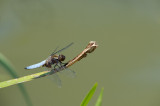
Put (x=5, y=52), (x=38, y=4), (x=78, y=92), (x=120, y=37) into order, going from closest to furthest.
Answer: (x=78, y=92) < (x=5, y=52) < (x=120, y=37) < (x=38, y=4)

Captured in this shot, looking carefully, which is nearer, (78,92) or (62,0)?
(78,92)

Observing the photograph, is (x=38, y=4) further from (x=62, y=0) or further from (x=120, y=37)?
(x=120, y=37)

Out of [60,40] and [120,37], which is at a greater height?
[60,40]

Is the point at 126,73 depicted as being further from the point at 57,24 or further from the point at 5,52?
the point at 5,52

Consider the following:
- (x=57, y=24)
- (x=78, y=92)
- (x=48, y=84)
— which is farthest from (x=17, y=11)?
(x=78, y=92)

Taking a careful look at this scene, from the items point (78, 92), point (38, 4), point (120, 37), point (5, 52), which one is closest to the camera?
point (78, 92)

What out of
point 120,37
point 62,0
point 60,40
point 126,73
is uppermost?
point 62,0
